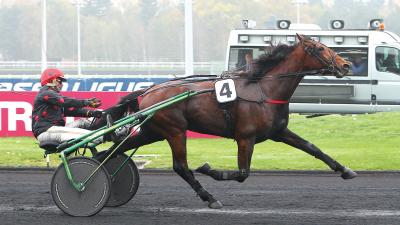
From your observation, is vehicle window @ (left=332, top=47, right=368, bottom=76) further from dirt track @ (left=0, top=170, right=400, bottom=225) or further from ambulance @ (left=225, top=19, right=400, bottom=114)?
dirt track @ (left=0, top=170, right=400, bottom=225)

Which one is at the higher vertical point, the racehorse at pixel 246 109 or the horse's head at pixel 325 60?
the horse's head at pixel 325 60

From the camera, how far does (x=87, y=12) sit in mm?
107062

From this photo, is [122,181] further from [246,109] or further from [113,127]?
[246,109]

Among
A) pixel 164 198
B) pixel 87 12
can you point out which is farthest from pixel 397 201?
pixel 87 12

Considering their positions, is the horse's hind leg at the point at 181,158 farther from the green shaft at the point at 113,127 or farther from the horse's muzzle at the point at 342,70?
the horse's muzzle at the point at 342,70

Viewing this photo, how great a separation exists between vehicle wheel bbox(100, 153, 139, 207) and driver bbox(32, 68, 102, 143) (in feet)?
1.60

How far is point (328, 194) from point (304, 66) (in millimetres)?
2035

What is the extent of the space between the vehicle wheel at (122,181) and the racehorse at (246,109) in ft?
0.74

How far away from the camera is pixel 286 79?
31.7ft

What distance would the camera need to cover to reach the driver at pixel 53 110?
31.1ft

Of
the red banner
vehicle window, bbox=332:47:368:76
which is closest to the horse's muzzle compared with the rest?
the red banner

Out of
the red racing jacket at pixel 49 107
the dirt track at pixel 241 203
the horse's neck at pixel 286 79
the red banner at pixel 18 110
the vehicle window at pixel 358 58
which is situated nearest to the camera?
the dirt track at pixel 241 203

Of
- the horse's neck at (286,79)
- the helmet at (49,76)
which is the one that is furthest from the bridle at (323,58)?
the helmet at (49,76)

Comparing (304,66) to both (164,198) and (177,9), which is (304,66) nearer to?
(164,198)
